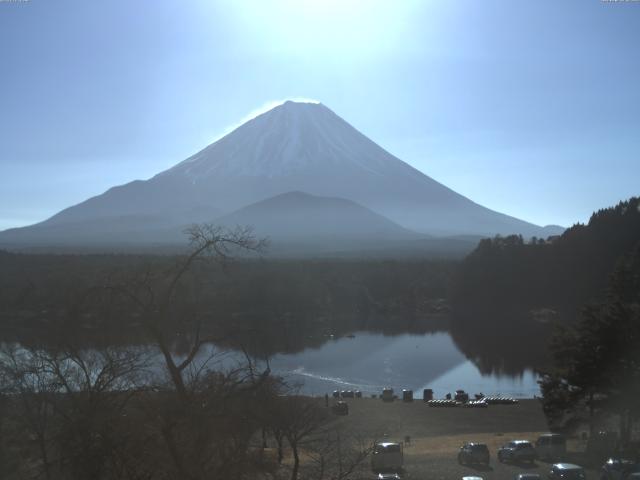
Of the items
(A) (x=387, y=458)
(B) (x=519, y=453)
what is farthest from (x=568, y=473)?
(A) (x=387, y=458)

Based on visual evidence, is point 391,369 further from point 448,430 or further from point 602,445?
point 602,445

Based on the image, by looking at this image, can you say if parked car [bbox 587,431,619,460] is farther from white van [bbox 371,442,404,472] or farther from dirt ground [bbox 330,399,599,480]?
white van [bbox 371,442,404,472]

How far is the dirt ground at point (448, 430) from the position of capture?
313 inches

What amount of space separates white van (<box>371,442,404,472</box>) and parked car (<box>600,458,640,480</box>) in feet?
7.15

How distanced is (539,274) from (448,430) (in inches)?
1080

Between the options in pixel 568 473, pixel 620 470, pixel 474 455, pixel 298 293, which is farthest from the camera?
pixel 298 293

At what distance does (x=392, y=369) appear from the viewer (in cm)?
2136

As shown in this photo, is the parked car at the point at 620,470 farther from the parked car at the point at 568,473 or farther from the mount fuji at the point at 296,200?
the mount fuji at the point at 296,200

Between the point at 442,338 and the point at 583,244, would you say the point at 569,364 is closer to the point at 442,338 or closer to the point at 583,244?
the point at 442,338

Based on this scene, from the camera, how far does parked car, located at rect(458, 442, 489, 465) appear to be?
27.0 feet

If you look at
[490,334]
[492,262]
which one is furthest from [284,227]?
[490,334]

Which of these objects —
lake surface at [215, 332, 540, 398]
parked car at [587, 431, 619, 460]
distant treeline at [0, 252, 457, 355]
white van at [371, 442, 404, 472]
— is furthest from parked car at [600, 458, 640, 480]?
lake surface at [215, 332, 540, 398]

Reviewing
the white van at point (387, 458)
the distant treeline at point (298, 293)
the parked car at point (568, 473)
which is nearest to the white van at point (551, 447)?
the parked car at point (568, 473)

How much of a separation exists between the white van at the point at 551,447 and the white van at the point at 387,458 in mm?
1778
